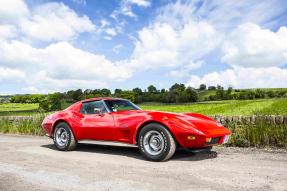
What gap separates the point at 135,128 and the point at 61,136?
2.65 metres

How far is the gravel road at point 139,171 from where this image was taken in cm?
500

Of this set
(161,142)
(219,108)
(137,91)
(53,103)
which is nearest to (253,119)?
(161,142)

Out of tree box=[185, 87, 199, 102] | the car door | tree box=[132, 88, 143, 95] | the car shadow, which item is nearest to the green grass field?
tree box=[132, 88, 143, 95]

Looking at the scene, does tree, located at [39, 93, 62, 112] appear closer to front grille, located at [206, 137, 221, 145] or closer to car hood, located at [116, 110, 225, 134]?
car hood, located at [116, 110, 225, 134]

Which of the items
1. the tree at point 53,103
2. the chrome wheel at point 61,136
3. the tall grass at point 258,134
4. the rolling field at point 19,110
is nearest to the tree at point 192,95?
the tree at point 53,103

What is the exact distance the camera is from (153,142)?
22.1ft

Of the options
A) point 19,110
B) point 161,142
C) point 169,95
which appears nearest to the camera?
point 161,142

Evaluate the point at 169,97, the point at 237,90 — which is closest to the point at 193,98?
the point at 169,97

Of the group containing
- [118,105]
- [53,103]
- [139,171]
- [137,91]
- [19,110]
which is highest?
[137,91]

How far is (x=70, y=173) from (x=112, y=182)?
1037 millimetres

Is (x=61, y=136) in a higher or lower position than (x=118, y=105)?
lower

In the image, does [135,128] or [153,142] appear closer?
[153,142]

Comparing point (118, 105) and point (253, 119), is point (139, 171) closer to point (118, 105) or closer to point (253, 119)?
point (118, 105)

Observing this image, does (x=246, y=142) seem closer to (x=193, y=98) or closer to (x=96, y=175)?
(x=96, y=175)
